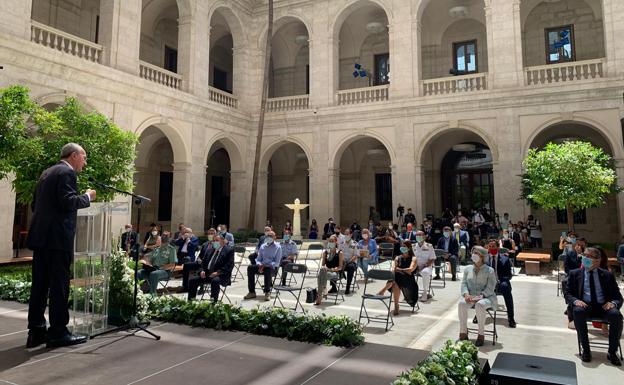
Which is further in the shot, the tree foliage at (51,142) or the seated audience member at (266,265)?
the seated audience member at (266,265)

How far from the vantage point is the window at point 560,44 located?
66.2 ft

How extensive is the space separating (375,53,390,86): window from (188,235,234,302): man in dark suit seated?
59.7 feet

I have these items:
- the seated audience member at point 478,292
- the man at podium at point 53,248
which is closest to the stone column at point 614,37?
the seated audience member at point 478,292

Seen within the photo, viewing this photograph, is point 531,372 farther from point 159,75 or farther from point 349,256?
point 159,75

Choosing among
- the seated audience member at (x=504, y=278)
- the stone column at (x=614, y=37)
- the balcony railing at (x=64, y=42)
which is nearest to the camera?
the seated audience member at (x=504, y=278)

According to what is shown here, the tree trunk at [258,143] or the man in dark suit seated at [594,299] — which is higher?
the tree trunk at [258,143]

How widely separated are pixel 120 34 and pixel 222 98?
602 centimetres

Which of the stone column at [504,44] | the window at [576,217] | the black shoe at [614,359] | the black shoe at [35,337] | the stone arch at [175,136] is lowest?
the black shoe at [614,359]

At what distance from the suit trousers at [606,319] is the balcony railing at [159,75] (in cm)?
1639

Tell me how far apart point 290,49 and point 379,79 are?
19.0 feet

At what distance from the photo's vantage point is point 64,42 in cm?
1399

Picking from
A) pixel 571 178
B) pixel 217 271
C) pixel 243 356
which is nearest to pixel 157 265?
pixel 217 271

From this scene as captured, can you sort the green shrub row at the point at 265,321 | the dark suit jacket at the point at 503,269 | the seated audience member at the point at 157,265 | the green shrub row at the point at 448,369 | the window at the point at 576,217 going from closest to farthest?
the green shrub row at the point at 448,369 < the green shrub row at the point at 265,321 < the dark suit jacket at the point at 503,269 < the seated audience member at the point at 157,265 < the window at the point at 576,217

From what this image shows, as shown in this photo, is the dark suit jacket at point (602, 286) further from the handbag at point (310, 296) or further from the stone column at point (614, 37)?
the stone column at point (614, 37)
